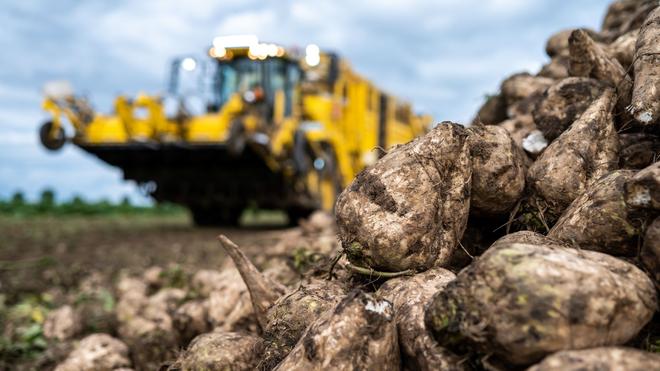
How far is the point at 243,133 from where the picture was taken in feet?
36.2

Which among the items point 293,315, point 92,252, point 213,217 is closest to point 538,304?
point 293,315

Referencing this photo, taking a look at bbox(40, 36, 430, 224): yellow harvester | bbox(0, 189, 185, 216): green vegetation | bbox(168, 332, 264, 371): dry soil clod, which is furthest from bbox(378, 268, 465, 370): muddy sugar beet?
bbox(0, 189, 185, 216): green vegetation

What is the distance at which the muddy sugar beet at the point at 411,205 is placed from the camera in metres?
2.49

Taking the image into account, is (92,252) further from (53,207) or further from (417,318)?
(53,207)

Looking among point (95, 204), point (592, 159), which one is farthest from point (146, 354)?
point (95, 204)

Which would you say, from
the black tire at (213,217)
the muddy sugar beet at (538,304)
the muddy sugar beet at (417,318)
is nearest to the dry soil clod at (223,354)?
the muddy sugar beet at (417,318)

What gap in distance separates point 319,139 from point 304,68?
1.60m

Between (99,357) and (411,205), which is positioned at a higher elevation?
(411,205)

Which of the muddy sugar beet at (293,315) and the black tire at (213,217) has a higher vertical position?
the muddy sugar beet at (293,315)

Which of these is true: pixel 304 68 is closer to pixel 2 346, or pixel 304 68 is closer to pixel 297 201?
pixel 297 201

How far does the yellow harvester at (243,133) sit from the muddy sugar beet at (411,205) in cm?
842

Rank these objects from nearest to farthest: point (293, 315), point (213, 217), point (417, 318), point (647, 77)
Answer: point (417, 318) < point (293, 315) < point (647, 77) < point (213, 217)

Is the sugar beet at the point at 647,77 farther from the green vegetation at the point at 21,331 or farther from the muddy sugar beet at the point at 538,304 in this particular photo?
the green vegetation at the point at 21,331

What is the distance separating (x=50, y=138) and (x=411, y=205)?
1067 cm
